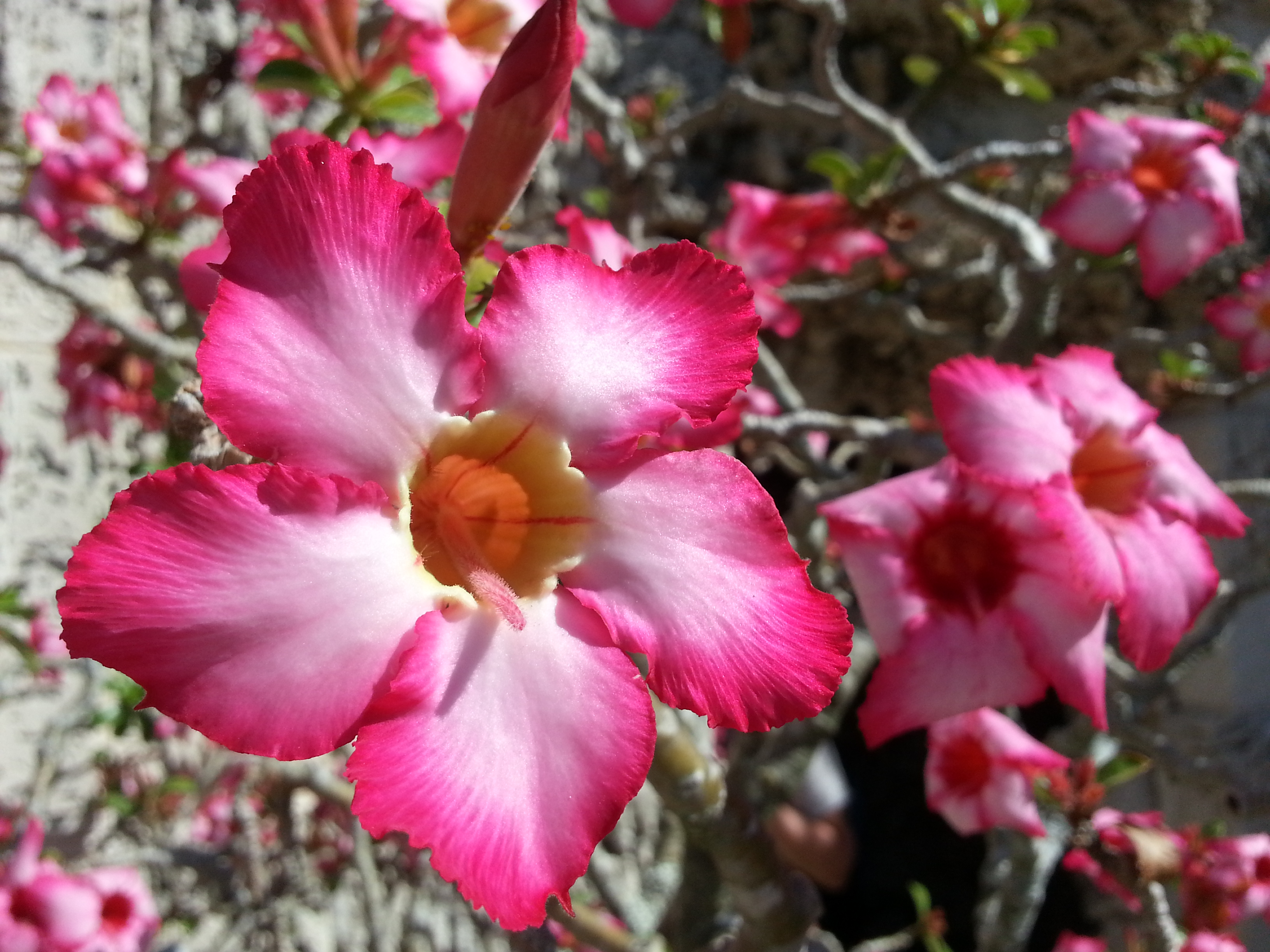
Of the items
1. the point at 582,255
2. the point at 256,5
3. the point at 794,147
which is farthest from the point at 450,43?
the point at 794,147

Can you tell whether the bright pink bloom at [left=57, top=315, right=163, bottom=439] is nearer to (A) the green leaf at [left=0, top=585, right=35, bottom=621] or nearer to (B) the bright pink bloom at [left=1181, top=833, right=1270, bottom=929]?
(A) the green leaf at [left=0, top=585, right=35, bottom=621]

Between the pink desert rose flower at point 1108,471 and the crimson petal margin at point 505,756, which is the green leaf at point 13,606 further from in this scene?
the pink desert rose flower at point 1108,471

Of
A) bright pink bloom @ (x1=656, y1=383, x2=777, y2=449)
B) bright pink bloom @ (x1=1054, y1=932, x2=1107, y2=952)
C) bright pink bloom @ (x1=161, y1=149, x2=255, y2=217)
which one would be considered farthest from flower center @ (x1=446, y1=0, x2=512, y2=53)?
bright pink bloom @ (x1=1054, y1=932, x2=1107, y2=952)

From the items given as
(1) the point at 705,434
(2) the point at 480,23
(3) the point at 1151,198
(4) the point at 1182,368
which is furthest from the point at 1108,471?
(4) the point at 1182,368

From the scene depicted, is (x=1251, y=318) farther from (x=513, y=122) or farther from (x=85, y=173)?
(x=85, y=173)

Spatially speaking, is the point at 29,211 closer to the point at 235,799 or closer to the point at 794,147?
the point at 235,799

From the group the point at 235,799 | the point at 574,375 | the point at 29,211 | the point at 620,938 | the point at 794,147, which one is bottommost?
the point at 235,799
